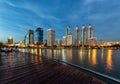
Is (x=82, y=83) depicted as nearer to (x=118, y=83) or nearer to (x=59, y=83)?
(x=59, y=83)

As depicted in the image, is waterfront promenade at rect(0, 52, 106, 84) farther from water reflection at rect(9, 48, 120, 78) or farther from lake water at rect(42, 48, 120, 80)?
lake water at rect(42, 48, 120, 80)

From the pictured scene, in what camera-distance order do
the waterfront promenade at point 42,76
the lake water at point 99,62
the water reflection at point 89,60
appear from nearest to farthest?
the waterfront promenade at point 42,76, the water reflection at point 89,60, the lake water at point 99,62

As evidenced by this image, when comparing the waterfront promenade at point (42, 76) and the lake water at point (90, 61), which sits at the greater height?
the waterfront promenade at point (42, 76)

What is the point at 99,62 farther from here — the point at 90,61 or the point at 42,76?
the point at 42,76

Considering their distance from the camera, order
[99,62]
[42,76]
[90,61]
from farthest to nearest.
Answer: [90,61] < [99,62] < [42,76]

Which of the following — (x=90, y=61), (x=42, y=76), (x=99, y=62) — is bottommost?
(x=99, y=62)

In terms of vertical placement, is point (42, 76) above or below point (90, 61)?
above

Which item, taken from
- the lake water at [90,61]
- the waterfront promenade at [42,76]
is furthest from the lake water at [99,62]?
the waterfront promenade at [42,76]

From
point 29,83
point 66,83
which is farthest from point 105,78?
point 29,83

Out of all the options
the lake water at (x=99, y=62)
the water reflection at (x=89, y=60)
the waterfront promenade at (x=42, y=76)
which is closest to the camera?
the waterfront promenade at (x=42, y=76)

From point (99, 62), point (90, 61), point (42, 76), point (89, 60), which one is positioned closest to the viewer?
point (42, 76)

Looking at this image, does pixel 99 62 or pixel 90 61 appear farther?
pixel 90 61

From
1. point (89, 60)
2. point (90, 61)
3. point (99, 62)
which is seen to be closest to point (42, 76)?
point (99, 62)

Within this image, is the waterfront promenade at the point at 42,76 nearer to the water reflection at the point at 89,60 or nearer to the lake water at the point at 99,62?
the water reflection at the point at 89,60
